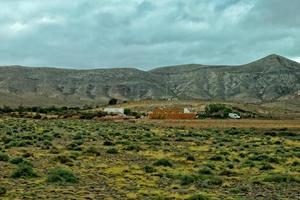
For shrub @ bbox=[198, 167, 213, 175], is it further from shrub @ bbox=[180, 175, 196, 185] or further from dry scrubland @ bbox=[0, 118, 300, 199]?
shrub @ bbox=[180, 175, 196, 185]

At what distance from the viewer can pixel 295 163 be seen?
1206 inches

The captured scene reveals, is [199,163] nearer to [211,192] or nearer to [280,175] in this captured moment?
[280,175]

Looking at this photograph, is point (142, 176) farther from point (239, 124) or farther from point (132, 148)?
point (239, 124)

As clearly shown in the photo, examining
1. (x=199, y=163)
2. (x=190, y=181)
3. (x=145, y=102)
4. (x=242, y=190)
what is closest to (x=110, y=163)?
(x=199, y=163)

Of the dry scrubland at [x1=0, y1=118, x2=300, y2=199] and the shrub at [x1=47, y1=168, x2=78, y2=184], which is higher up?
the shrub at [x1=47, y1=168, x2=78, y2=184]

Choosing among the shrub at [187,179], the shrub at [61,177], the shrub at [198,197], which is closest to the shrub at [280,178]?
the shrub at [187,179]

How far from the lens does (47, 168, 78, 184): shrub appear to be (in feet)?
69.5

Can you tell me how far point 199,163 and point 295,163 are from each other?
545 centimetres

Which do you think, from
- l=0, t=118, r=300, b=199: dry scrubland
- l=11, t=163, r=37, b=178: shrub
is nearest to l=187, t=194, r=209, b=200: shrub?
l=0, t=118, r=300, b=199: dry scrubland

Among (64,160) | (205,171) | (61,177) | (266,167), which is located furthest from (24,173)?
(266,167)

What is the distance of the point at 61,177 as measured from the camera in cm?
2166

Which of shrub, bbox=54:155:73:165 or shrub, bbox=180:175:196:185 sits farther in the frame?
shrub, bbox=54:155:73:165

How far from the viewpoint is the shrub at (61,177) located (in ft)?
69.5

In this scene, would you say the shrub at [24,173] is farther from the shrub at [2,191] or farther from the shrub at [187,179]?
the shrub at [187,179]
